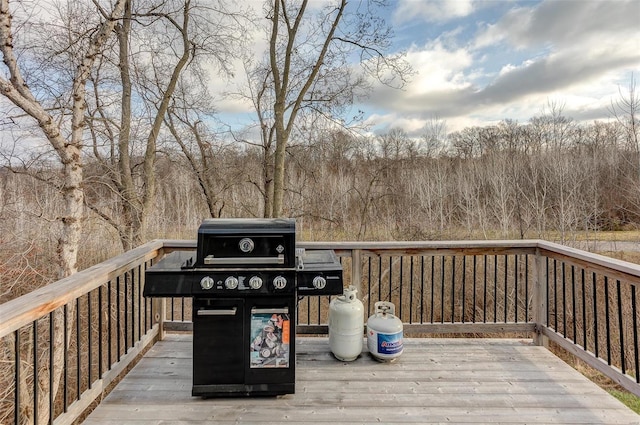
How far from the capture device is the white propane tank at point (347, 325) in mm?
2576

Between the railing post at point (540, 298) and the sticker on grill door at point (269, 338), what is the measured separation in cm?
217

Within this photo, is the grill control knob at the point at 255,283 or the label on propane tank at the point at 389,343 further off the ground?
the grill control knob at the point at 255,283

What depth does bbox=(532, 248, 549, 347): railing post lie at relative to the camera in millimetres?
2953

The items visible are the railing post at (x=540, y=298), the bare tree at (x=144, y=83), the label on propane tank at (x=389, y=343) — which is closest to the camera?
the label on propane tank at (x=389, y=343)

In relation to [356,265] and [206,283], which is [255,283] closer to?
[206,283]

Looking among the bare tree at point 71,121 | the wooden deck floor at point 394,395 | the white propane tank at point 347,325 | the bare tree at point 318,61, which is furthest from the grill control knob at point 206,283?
the bare tree at point 318,61

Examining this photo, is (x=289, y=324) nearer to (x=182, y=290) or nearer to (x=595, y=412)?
(x=182, y=290)

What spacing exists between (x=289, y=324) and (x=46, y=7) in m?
5.91

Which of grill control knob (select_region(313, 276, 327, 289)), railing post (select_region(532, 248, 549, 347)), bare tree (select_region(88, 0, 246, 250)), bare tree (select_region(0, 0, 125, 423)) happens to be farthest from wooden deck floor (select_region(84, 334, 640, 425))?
bare tree (select_region(88, 0, 246, 250))

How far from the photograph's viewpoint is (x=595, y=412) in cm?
204

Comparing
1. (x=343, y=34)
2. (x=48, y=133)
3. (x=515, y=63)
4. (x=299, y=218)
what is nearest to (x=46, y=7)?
(x=48, y=133)

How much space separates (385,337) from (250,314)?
1017 mm

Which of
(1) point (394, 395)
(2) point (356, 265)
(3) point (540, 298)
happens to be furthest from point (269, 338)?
(3) point (540, 298)

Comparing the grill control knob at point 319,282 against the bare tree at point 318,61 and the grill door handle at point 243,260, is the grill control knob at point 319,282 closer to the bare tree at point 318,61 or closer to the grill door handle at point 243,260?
the grill door handle at point 243,260
